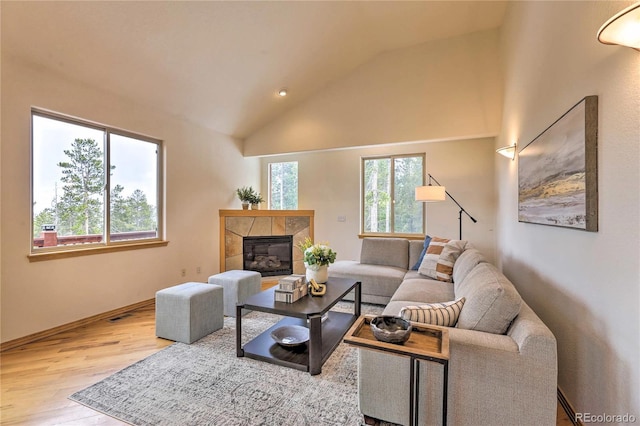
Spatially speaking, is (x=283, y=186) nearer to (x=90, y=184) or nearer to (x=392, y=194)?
(x=392, y=194)

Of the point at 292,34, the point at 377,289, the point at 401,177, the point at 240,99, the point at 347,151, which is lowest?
the point at 377,289

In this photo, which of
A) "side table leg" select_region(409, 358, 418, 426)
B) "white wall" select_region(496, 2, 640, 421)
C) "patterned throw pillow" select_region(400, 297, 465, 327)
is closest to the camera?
"white wall" select_region(496, 2, 640, 421)

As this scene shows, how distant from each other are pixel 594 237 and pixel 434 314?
0.88 metres

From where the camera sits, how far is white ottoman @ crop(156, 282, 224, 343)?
2.62 metres

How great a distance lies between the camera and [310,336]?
217cm

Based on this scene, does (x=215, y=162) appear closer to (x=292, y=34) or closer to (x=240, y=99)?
(x=240, y=99)

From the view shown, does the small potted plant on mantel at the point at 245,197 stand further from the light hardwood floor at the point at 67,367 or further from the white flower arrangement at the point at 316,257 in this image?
the white flower arrangement at the point at 316,257

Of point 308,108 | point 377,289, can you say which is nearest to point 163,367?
point 377,289

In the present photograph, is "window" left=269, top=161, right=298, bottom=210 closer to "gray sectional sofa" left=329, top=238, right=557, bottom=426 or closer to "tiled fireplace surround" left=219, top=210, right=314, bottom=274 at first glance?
"tiled fireplace surround" left=219, top=210, right=314, bottom=274

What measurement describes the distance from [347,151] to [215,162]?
2.36 meters

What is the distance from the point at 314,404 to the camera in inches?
71.3

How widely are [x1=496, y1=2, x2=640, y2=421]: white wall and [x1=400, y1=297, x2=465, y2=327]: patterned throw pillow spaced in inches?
25.7

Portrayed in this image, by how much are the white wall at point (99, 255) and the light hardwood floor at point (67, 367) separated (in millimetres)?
305

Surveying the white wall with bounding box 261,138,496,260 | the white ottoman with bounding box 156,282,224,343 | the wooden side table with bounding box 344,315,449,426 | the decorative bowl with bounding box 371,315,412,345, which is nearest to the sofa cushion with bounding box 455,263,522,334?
the wooden side table with bounding box 344,315,449,426
